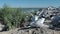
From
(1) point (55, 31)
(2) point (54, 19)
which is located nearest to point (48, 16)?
(2) point (54, 19)

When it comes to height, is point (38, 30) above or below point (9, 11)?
below

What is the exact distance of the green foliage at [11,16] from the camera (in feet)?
33.8

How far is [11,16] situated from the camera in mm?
10633

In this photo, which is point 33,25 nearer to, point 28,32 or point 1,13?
point 28,32

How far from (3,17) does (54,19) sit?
11.0 feet

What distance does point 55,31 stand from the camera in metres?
8.56

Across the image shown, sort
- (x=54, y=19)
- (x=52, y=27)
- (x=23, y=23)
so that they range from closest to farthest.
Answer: (x=52, y=27) → (x=54, y=19) → (x=23, y=23)

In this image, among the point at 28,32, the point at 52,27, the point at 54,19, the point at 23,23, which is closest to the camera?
the point at 28,32

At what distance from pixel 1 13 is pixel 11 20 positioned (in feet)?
3.54

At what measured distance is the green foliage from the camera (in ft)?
33.8

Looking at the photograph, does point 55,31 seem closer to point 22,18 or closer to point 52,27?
point 52,27

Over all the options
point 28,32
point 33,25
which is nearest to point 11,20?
point 33,25

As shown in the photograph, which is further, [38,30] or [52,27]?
[52,27]

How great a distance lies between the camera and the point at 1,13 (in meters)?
11.1
